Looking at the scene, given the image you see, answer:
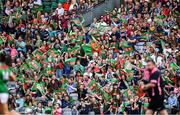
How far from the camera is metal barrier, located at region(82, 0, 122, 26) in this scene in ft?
115

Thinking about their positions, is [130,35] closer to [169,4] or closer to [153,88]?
[169,4]

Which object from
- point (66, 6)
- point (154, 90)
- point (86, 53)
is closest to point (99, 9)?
point (66, 6)

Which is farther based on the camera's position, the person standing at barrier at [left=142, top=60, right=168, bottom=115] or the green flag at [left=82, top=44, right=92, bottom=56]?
the green flag at [left=82, top=44, right=92, bottom=56]

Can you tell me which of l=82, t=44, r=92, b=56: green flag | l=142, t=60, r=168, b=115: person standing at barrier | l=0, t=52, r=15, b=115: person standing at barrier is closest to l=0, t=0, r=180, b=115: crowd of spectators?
→ l=82, t=44, r=92, b=56: green flag

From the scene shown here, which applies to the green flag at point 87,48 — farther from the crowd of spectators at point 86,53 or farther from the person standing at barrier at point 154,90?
the person standing at barrier at point 154,90

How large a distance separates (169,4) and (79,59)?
18.9 ft

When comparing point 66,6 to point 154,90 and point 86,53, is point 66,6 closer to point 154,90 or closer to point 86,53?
point 86,53

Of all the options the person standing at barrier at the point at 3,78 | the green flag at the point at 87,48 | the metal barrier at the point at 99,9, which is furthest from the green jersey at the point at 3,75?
the metal barrier at the point at 99,9

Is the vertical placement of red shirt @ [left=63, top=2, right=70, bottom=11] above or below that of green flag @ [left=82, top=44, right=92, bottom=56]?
above

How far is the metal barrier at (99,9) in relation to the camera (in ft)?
115

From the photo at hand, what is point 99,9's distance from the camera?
117 ft

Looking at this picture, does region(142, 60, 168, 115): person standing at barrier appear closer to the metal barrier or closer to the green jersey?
the green jersey

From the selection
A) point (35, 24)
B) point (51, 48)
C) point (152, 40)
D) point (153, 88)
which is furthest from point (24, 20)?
point (153, 88)

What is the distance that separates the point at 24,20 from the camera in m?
34.2
